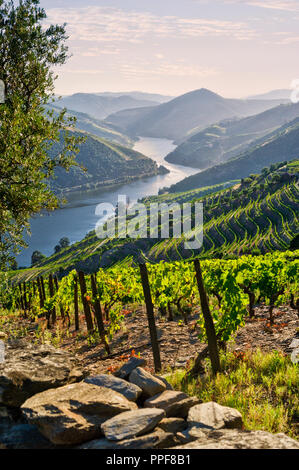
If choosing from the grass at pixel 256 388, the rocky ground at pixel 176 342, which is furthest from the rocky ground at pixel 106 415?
Answer: the rocky ground at pixel 176 342

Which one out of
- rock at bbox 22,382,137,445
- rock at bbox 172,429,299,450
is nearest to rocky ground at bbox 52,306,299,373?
rock at bbox 22,382,137,445

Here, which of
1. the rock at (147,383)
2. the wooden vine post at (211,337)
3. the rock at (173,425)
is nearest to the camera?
the rock at (173,425)

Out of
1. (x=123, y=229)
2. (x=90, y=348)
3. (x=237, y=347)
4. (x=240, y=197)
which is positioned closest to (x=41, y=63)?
(x=90, y=348)

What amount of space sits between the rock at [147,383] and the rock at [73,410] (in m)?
0.62

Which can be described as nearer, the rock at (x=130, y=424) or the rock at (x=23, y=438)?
the rock at (x=130, y=424)

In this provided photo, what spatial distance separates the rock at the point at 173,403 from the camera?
6906 mm

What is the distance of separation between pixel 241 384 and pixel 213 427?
2905 mm

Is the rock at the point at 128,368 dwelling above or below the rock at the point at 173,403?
above

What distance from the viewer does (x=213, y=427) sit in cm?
611

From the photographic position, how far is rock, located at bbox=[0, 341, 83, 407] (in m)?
7.18

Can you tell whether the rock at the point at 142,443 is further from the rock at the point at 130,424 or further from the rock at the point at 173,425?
the rock at the point at 173,425

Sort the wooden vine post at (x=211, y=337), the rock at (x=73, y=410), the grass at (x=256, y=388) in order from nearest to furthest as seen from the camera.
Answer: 1. the rock at (x=73, y=410)
2. the grass at (x=256, y=388)
3. the wooden vine post at (x=211, y=337)

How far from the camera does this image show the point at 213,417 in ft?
20.9
